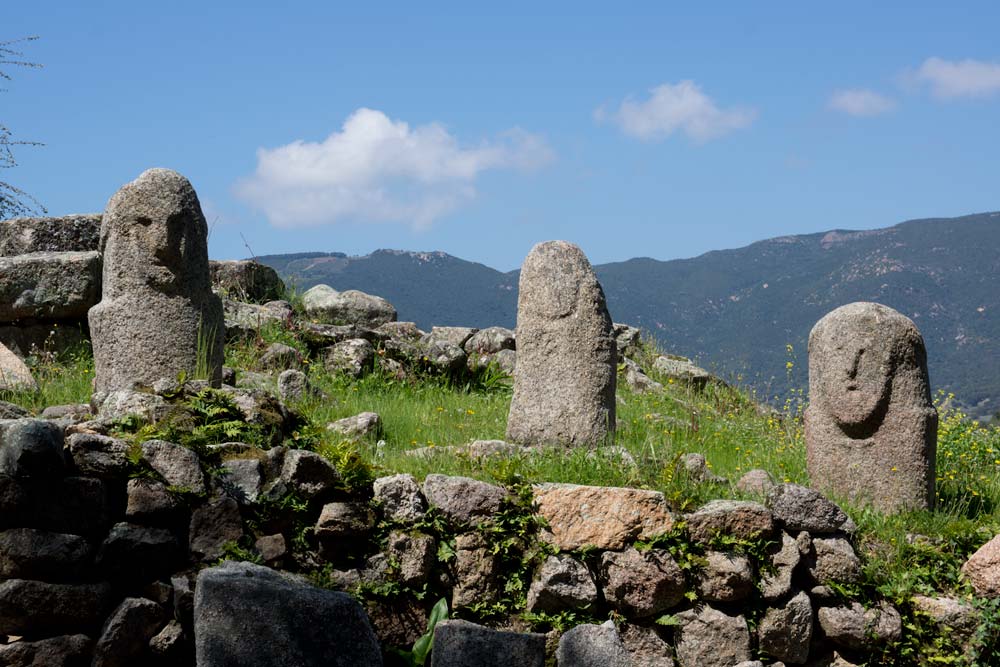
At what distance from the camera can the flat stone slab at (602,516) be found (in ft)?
24.0

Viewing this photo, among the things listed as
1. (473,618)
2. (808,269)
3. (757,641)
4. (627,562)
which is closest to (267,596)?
(473,618)

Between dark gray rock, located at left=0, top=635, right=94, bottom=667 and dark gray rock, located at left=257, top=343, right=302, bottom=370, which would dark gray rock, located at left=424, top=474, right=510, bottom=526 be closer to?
dark gray rock, located at left=0, top=635, right=94, bottom=667

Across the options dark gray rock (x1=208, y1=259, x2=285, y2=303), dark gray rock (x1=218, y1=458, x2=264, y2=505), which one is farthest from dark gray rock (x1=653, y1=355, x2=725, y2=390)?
dark gray rock (x1=218, y1=458, x2=264, y2=505)

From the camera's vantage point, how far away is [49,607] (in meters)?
6.25

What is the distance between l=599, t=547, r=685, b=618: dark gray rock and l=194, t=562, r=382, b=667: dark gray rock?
2527mm

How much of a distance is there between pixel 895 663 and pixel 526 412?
11.6ft

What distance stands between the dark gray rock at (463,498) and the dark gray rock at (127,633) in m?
1.98

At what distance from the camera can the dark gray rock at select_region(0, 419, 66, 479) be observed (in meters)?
6.25

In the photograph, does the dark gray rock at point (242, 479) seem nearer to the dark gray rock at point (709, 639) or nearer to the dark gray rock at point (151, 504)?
the dark gray rock at point (151, 504)

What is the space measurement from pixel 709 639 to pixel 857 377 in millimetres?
2503

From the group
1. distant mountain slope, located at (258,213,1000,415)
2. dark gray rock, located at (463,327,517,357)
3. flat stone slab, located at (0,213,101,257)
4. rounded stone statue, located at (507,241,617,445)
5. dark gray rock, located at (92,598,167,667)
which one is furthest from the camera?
distant mountain slope, located at (258,213,1000,415)

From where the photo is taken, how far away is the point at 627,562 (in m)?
7.26

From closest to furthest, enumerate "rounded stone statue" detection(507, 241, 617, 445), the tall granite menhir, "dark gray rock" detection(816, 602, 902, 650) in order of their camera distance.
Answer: "dark gray rock" detection(816, 602, 902, 650), the tall granite menhir, "rounded stone statue" detection(507, 241, 617, 445)

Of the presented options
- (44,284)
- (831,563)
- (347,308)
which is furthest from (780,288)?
(831,563)
